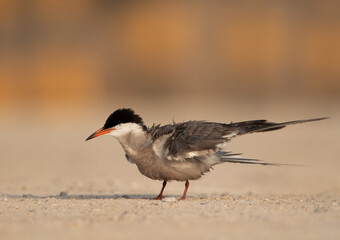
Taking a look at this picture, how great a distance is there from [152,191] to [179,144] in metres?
2.00

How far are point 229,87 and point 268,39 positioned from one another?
3.10 m

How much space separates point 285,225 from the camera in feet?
16.0

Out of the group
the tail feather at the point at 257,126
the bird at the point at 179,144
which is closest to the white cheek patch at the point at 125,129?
the bird at the point at 179,144

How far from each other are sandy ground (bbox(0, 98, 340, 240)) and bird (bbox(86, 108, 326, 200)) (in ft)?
1.04

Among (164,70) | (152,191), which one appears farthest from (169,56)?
(152,191)

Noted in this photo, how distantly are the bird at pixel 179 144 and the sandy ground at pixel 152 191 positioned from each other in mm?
318

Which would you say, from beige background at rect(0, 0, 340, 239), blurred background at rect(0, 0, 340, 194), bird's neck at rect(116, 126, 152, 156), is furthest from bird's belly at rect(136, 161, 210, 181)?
blurred background at rect(0, 0, 340, 194)

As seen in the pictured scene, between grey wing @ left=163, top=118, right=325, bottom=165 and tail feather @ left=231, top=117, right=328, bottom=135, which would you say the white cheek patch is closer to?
grey wing @ left=163, top=118, right=325, bottom=165

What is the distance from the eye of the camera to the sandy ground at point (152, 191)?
4.77 meters

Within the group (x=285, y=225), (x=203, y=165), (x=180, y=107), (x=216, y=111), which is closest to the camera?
(x=285, y=225)

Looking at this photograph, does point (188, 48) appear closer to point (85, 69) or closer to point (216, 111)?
point (85, 69)

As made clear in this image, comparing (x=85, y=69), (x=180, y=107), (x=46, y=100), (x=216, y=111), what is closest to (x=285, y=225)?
(x=216, y=111)

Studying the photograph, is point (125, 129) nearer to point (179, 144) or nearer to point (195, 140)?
point (179, 144)

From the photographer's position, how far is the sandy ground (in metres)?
4.77
